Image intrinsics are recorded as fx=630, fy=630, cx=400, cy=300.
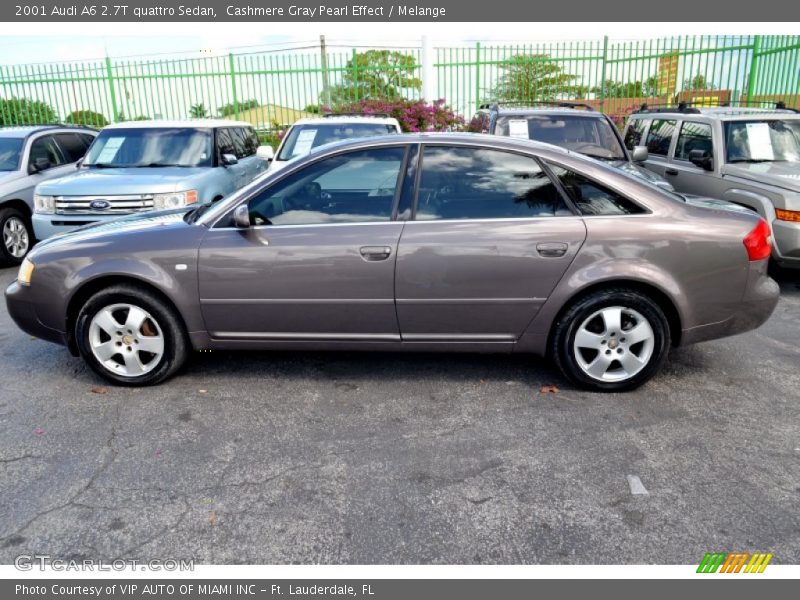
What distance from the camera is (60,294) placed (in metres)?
4.18

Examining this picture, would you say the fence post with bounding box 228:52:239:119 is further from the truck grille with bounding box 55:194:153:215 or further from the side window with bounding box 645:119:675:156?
the side window with bounding box 645:119:675:156

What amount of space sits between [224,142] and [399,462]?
6.40 m

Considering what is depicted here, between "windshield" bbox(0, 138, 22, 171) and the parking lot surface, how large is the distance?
489 cm

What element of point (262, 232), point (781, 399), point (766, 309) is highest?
point (262, 232)

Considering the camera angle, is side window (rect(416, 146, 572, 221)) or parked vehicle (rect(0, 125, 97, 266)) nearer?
side window (rect(416, 146, 572, 221))

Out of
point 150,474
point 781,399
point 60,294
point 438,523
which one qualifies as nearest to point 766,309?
point 781,399

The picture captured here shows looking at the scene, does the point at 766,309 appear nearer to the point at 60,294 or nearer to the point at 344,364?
the point at 344,364

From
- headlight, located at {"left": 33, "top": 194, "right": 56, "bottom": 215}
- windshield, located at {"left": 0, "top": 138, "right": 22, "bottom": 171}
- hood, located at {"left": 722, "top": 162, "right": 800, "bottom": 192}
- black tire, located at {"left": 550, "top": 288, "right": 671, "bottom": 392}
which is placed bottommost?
black tire, located at {"left": 550, "top": 288, "right": 671, "bottom": 392}

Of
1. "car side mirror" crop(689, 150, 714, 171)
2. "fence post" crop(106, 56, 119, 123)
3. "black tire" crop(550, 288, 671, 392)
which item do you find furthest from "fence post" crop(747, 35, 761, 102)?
"fence post" crop(106, 56, 119, 123)

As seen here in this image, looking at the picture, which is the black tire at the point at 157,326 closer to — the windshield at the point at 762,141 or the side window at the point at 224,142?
the side window at the point at 224,142

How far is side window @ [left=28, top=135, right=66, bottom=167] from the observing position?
861 centimetres

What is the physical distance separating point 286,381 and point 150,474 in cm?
129

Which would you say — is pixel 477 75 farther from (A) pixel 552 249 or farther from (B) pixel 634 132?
(A) pixel 552 249

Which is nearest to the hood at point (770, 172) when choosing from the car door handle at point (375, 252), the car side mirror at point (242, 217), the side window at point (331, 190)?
the side window at point (331, 190)
